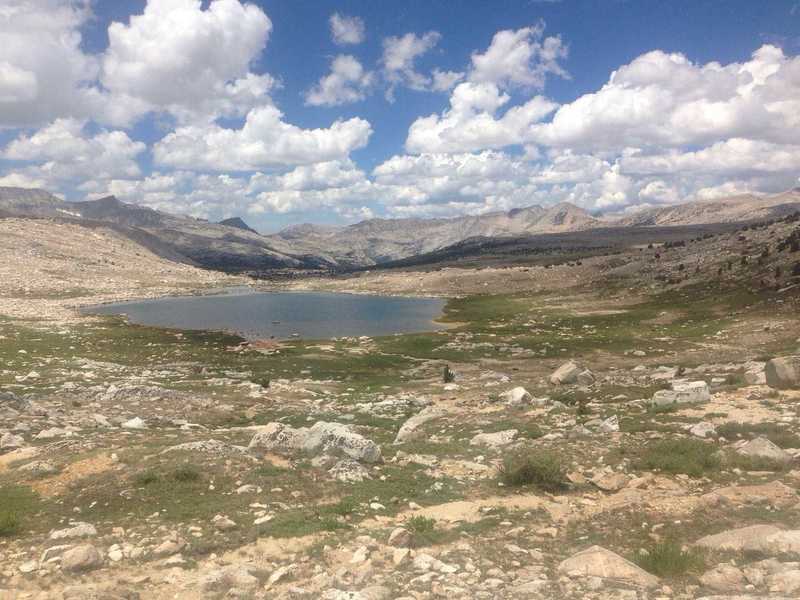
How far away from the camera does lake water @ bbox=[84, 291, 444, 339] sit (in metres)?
96.8

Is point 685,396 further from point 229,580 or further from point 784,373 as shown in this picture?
point 229,580

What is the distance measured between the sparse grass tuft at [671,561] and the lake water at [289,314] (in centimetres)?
7822

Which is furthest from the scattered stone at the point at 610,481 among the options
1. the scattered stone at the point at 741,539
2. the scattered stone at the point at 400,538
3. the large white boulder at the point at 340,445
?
the large white boulder at the point at 340,445

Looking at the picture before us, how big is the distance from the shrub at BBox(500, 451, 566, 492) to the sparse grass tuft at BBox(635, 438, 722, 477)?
3062 mm

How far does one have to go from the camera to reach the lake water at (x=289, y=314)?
96812mm

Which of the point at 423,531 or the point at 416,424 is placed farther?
the point at 416,424

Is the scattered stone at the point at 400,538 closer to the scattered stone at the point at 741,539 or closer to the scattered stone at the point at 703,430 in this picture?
the scattered stone at the point at 741,539

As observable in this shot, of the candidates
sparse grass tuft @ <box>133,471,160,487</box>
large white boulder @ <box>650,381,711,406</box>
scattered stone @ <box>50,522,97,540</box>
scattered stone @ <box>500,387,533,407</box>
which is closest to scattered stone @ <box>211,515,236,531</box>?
scattered stone @ <box>50,522,97,540</box>

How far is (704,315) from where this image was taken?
6856 centimetres

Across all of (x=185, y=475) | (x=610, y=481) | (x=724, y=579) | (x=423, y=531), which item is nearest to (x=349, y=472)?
(x=423, y=531)

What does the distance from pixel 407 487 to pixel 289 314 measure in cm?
11242

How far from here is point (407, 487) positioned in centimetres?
1636

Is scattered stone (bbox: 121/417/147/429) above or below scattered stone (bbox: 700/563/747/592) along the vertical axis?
below

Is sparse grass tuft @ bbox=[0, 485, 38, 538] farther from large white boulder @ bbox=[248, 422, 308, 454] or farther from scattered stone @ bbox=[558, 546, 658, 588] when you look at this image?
scattered stone @ bbox=[558, 546, 658, 588]
